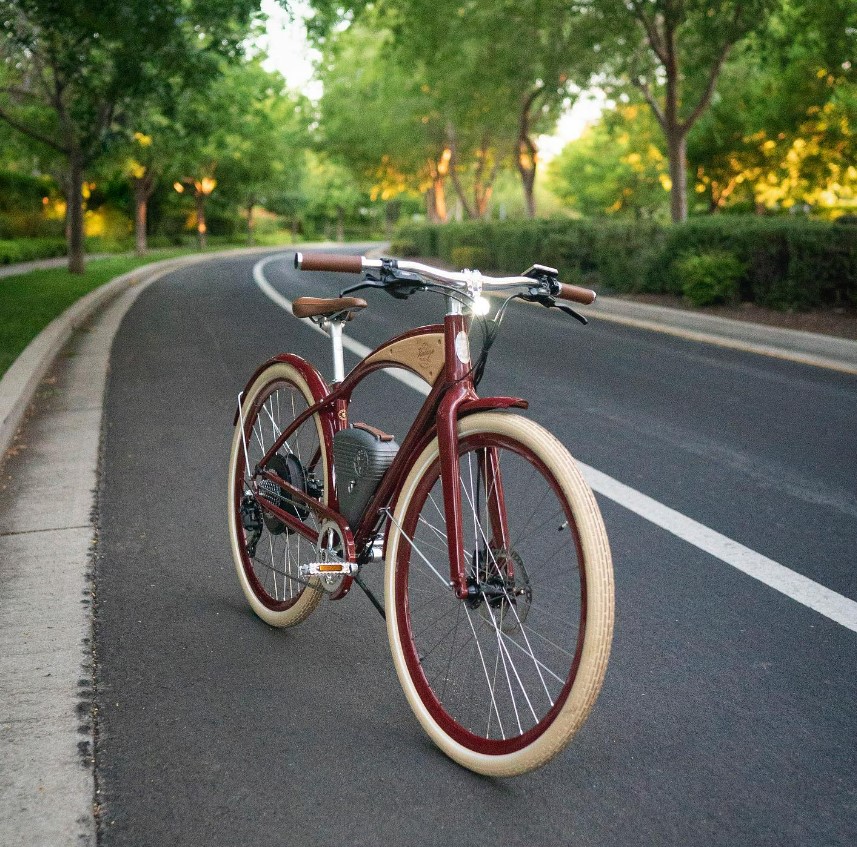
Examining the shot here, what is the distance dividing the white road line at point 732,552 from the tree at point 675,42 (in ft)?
50.6

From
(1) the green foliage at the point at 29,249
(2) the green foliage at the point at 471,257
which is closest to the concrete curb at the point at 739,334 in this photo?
(2) the green foliage at the point at 471,257

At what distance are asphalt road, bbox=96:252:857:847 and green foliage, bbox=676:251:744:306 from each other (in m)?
8.87

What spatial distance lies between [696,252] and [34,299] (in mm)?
10399

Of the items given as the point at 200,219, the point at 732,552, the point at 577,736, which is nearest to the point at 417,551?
the point at 577,736

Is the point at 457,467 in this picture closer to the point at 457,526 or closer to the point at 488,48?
the point at 457,526

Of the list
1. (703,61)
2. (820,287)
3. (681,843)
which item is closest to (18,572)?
(681,843)

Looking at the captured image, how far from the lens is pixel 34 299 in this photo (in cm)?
1739

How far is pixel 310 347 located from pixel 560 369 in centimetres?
298

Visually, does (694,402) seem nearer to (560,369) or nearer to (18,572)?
(560,369)

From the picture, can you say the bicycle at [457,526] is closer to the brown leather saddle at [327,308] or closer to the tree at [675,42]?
the brown leather saddle at [327,308]

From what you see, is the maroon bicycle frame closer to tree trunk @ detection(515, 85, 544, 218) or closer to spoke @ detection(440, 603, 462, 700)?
spoke @ detection(440, 603, 462, 700)

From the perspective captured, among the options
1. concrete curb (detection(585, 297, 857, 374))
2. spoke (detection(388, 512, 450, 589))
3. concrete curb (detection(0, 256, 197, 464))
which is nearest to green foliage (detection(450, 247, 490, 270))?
concrete curb (detection(585, 297, 857, 374))

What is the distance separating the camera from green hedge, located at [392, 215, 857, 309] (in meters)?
14.6

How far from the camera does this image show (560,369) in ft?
35.4
